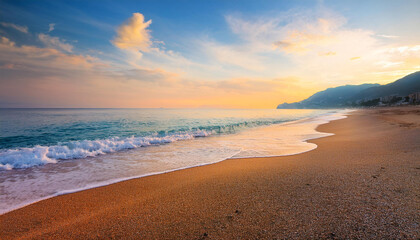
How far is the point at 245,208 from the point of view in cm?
282

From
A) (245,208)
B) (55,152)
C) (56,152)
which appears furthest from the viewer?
(56,152)

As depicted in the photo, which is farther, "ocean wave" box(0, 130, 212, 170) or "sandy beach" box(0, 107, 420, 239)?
"ocean wave" box(0, 130, 212, 170)

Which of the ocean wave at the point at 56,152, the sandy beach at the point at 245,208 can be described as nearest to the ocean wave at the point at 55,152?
the ocean wave at the point at 56,152

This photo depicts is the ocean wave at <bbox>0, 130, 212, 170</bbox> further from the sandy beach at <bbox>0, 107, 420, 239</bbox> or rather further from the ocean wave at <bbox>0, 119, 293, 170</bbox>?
the sandy beach at <bbox>0, 107, 420, 239</bbox>

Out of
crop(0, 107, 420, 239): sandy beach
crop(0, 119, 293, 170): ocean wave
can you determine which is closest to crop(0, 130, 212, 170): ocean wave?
crop(0, 119, 293, 170): ocean wave

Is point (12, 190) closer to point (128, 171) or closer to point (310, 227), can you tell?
point (128, 171)

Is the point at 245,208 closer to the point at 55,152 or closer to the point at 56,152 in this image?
the point at 55,152

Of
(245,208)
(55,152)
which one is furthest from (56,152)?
(245,208)

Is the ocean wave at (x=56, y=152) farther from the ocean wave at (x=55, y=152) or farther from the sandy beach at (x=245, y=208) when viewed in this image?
the sandy beach at (x=245, y=208)

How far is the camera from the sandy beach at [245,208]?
225cm

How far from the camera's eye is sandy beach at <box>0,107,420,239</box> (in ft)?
7.38

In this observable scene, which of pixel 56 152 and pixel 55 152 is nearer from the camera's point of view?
pixel 55 152

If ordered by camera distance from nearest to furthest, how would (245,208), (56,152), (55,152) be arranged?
(245,208), (55,152), (56,152)

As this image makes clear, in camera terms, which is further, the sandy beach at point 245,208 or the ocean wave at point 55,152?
the ocean wave at point 55,152
